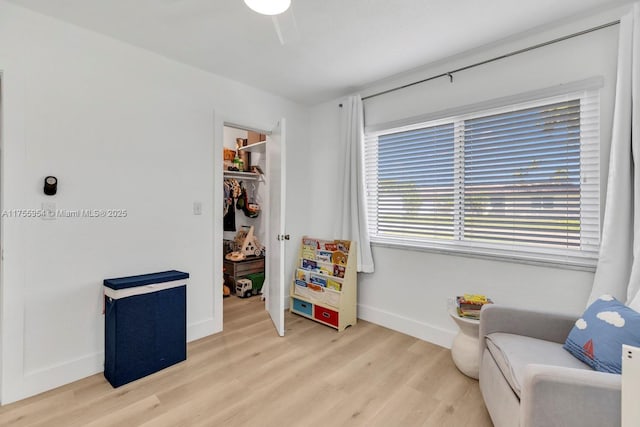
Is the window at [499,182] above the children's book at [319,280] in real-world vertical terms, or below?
above

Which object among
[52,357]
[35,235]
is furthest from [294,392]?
[35,235]

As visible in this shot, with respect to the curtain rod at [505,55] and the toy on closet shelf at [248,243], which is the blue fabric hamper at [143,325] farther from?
the curtain rod at [505,55]

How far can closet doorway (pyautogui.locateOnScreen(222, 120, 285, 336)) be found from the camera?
3006 mm

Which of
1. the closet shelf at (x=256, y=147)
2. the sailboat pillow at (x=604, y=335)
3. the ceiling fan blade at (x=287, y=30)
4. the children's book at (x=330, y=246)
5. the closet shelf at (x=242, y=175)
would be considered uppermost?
the ceiling fan blade at (x=287, y=30)

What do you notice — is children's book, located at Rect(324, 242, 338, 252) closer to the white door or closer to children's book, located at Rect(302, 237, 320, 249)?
children's book, located at Rect(302, 237, 320, 249)

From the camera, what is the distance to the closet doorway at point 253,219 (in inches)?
118

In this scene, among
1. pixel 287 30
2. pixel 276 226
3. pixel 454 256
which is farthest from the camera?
pixel 276 226

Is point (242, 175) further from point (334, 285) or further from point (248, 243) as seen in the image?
point (334, 285)

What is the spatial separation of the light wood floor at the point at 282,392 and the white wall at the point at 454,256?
0.46 m

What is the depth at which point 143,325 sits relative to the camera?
7.11 ft

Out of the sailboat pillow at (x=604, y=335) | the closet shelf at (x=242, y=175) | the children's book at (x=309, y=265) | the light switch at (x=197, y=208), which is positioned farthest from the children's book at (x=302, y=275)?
the sailboat pillow at (x=604, y=335)

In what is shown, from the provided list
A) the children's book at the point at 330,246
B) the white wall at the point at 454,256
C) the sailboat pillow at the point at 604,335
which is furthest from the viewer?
the children's book at the point at 330,246

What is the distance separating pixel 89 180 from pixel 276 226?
60.7 inches

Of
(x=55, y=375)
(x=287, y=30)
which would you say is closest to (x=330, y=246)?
(x=287, y=30)
